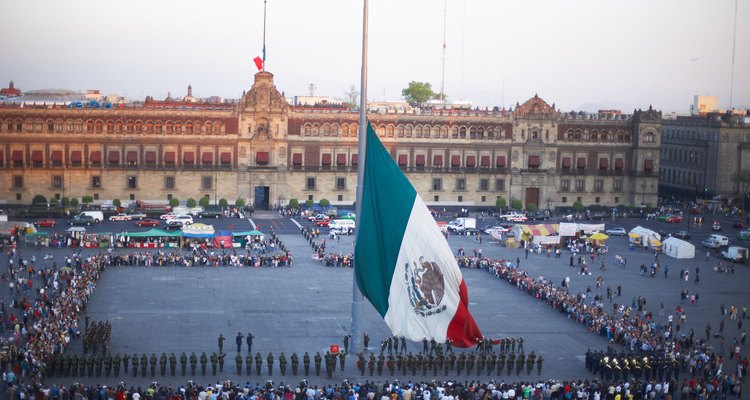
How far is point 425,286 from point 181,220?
54.6 metres

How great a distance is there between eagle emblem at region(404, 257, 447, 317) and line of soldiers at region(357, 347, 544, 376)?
29.6ft

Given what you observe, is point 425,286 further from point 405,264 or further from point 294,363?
point 294,363

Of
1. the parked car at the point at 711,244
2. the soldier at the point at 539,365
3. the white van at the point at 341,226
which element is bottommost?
the soldier at the point at 539,365

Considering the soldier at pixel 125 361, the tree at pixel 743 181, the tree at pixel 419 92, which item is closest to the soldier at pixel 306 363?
the soldier at pixel 125 361

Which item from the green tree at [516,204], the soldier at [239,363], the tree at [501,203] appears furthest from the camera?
the green tree at [516,204]

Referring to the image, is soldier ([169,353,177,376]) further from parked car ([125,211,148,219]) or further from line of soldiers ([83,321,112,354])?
parked car ([125,211,148,219])

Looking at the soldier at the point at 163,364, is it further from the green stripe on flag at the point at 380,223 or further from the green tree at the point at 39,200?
the green tree at the point at 39,200

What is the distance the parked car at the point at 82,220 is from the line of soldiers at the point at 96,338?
4134 centimetres

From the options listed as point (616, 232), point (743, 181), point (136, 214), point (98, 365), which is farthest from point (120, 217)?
point (743, 181)

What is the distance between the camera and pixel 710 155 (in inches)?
4471

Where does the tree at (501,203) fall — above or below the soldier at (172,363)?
above

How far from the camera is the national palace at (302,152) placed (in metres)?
96.7

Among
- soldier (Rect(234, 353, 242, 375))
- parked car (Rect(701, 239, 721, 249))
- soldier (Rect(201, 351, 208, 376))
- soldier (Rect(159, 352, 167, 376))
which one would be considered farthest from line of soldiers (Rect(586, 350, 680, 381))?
parked car (Rect(701, 239, 721, 249))

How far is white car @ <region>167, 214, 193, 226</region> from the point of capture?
3300 inches
